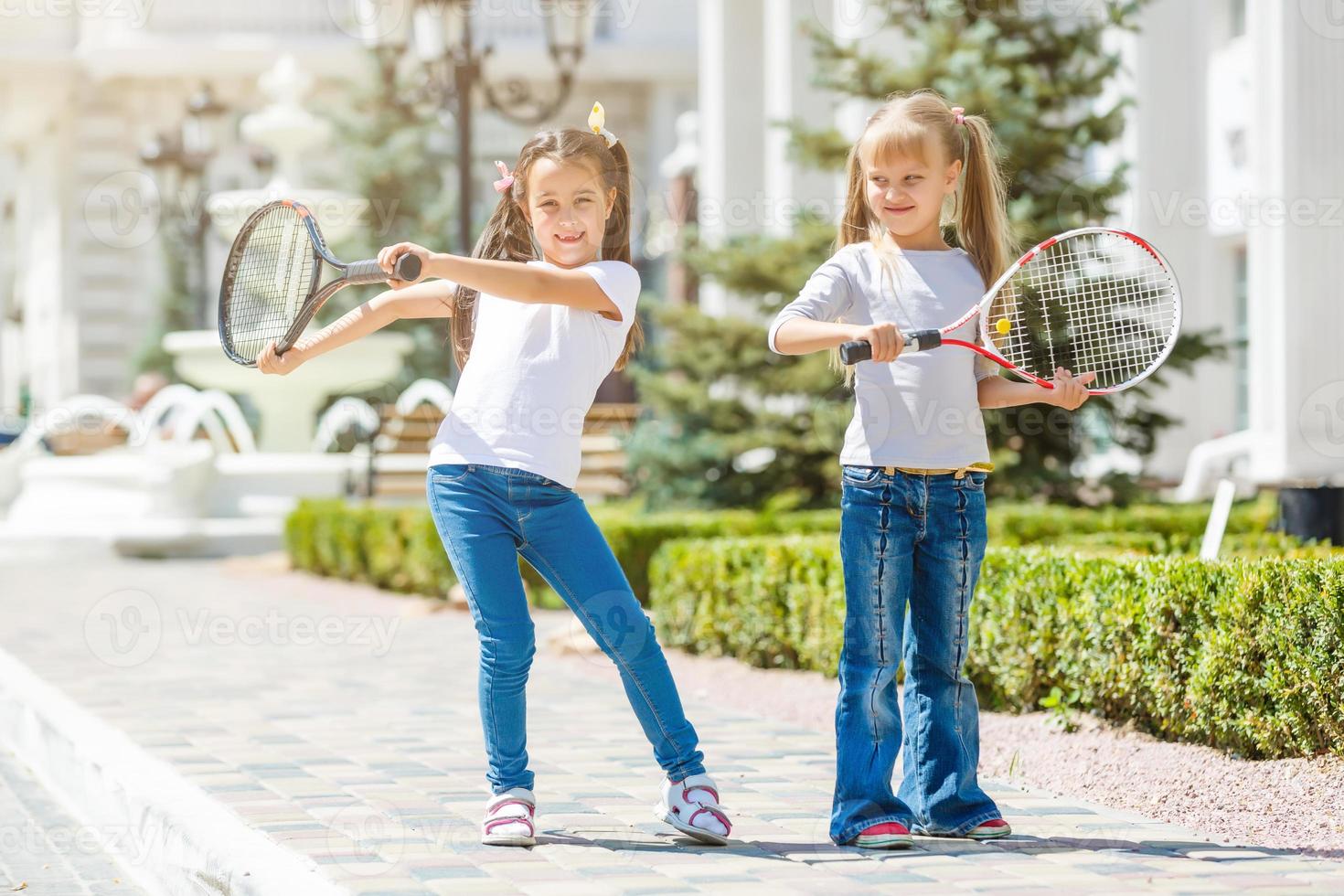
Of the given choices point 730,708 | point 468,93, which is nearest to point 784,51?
point 468,93

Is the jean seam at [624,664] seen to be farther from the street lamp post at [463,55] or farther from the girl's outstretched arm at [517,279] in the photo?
the street lamp post at [463,55]

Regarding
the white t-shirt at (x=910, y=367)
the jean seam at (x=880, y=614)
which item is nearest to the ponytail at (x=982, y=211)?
the white t-shirt at (x=910, y=367)

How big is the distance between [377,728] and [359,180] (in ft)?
104

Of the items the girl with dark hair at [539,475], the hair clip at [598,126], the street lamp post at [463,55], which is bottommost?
the girl with dark hair at [539,475]

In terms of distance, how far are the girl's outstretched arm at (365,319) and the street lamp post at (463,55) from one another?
8.74 m

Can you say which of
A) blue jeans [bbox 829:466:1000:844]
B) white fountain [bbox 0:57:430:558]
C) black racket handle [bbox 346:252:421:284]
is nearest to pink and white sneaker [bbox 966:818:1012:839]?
blue jeans [bbox 829:466:1000:844]

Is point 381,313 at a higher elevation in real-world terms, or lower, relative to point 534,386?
higher

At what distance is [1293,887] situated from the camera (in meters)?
3.94

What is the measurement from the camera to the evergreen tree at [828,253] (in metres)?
10.8

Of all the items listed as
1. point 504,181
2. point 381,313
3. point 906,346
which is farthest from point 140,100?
point 906,346

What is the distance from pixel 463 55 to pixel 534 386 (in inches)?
384

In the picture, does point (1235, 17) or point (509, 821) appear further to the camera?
point (1235, 17)

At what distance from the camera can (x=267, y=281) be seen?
15.1 ft

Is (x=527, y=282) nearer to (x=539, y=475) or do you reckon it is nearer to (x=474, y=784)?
(x=539, y=475)
